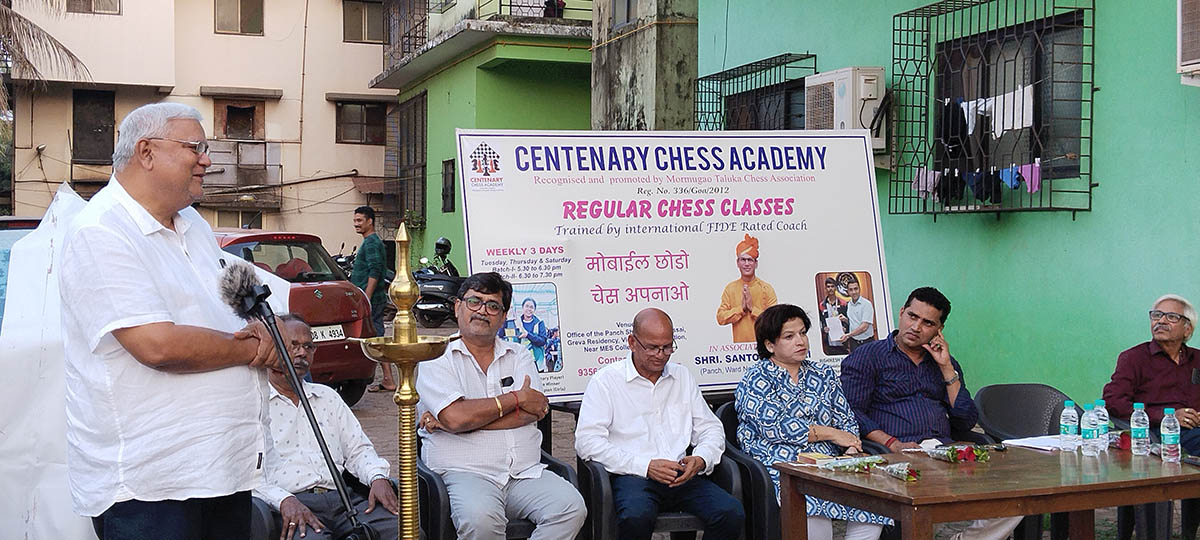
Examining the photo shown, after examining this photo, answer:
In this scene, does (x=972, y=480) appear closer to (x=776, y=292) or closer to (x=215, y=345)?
(x=776, y=292)

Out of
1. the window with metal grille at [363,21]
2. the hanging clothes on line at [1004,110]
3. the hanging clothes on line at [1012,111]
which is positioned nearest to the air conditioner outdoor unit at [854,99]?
the hanging clothes on line at [1004,110]

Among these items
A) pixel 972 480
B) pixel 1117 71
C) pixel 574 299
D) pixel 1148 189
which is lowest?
pixel 972 480

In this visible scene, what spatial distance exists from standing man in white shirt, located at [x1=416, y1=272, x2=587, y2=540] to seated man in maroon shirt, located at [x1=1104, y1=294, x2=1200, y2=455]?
2711mm

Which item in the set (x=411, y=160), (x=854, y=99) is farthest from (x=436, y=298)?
(x=854, y=99)

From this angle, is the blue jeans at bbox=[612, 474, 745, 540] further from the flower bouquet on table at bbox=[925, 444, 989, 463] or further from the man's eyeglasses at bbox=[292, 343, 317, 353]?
the man's eyeglasses at bbox=[292, 343, 317, 353]

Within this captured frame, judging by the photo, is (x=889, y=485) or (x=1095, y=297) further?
(x=1095, y=297)

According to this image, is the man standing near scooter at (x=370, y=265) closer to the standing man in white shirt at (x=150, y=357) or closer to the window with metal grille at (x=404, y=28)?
the standing man in white shirt at (x=150, y=357)

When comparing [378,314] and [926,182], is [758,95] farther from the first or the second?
[378,314]

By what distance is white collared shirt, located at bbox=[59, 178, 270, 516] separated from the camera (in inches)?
117

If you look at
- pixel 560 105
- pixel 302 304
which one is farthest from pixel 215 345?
pixel 560 105

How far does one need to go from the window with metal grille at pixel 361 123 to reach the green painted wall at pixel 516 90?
16.8 ft

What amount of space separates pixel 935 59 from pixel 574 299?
14.2 ft

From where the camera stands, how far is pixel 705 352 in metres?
6.15

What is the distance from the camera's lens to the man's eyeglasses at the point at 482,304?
203 inches
